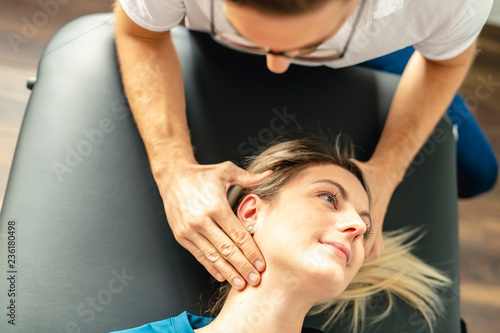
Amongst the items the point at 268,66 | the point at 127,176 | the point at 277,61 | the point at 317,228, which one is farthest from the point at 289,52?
the point at 127,176

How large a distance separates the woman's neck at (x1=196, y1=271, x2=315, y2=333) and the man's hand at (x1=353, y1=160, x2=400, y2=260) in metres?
0.25

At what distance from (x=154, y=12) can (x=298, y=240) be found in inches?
22.0

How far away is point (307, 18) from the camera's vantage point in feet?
2.08

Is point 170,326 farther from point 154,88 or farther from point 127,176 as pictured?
point 154,88

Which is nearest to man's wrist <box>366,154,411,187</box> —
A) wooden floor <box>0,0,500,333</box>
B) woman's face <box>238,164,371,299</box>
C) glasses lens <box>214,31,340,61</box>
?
woman's face <box>238,164,371,299</box>

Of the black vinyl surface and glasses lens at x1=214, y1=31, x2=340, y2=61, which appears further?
the black vinyl surface

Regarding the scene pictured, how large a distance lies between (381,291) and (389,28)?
2.06 ft

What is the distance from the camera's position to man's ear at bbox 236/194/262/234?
1.07 m

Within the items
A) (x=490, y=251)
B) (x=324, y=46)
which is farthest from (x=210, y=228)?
(x=490, y=251)

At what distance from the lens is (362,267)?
125 cm

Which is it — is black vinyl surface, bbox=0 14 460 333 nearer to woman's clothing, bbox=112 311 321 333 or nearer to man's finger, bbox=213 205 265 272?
woman's clothing, bbox=112 311 321 333

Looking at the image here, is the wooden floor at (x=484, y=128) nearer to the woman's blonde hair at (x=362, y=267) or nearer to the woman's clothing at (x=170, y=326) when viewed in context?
the woman's blonde hair at (x=362, y=267)

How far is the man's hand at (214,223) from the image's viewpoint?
3.25 ft

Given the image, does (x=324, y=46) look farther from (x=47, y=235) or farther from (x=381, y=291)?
(x=47, y=235)
